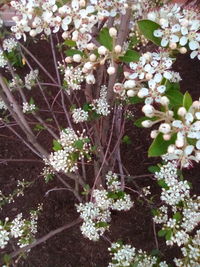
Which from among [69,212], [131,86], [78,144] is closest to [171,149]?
[131,86]

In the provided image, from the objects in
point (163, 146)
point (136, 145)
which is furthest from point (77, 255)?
point (163, 146)

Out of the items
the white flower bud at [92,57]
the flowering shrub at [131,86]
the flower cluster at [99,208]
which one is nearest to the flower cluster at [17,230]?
the flowering shrub at [131,86]

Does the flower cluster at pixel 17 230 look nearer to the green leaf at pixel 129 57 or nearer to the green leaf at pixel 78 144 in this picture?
the green leaf at pixel 78 144

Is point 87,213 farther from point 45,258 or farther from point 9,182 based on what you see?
point 9,182

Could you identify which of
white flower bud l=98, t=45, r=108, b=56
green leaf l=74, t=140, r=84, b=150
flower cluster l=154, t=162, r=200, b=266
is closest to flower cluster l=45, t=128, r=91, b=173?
green leaf l=74, t=140, r=84, b=150

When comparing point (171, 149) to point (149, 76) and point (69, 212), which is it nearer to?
point (149, 76)

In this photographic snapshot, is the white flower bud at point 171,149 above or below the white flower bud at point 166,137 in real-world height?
below
